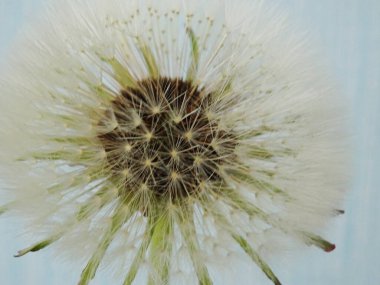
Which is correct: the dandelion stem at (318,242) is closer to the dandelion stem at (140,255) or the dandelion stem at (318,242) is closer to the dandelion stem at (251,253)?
the dandelion stem at (251,253)

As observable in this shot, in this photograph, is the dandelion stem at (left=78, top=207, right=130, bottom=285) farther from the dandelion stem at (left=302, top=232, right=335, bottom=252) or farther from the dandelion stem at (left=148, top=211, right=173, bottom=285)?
the dandelion stem at (left=302, top=232, right=335, bottom=252)

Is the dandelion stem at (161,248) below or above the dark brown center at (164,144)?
below

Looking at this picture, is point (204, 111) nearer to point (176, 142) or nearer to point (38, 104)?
point (176, 142)

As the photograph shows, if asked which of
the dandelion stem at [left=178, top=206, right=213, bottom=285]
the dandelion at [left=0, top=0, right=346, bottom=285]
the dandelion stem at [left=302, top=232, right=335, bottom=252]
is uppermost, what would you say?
the dandelion at [left=0, top=0, right=346, bottom=285]

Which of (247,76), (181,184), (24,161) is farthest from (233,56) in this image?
A: (24,161)

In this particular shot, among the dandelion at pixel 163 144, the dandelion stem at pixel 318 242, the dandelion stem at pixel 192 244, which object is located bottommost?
the dandelion stem at pixel 318 242

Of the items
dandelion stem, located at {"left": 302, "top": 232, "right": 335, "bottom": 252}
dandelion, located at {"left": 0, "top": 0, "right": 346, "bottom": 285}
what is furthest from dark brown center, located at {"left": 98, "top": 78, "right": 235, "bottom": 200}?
dandelion stem, located at {"left": 302, "top": 232, "right": 335, "bottom": 252}

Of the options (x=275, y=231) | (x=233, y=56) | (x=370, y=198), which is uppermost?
(x=233, y=56)

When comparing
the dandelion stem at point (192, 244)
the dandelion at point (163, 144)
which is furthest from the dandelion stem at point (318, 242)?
the dandelion stem at point (192, 244)

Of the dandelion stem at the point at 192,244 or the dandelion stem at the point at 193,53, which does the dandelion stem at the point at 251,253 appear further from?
the dandelion stem at the point at 193,53
